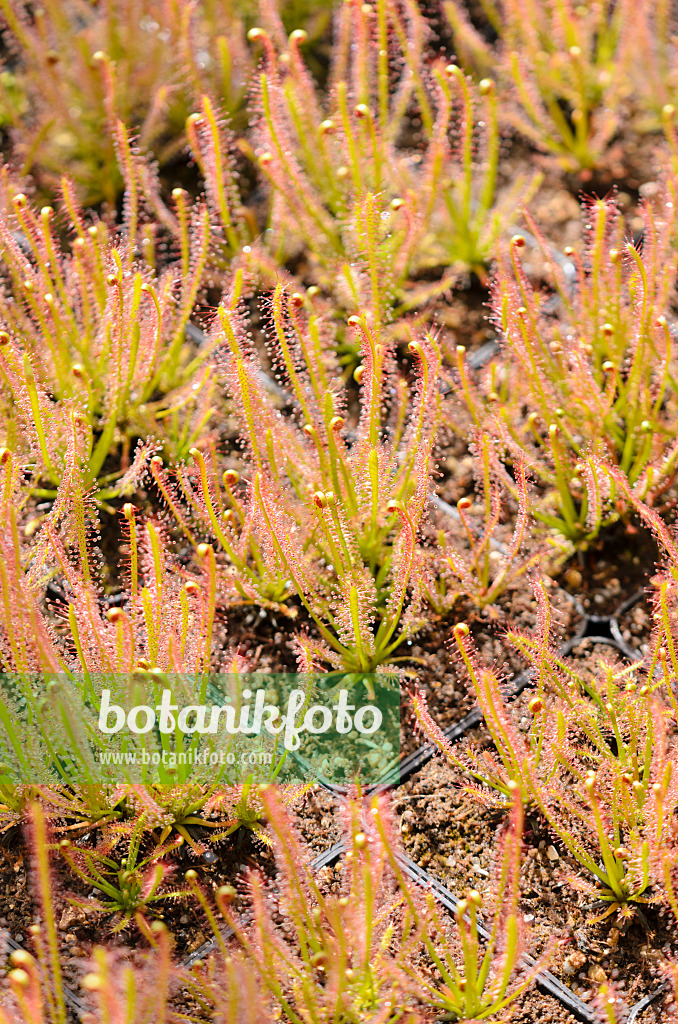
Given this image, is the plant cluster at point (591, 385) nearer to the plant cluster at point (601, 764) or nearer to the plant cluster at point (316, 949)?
the plant cluster at point (601, 764)

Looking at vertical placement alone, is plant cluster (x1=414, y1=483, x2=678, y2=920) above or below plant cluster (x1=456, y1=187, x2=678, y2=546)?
below

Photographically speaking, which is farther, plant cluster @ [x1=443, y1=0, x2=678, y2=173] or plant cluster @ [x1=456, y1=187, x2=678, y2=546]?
plant cluster @ [x1=443, y1=0, x2=678, y2=173]

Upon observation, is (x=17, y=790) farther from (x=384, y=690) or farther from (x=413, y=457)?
(x=413, y=457)

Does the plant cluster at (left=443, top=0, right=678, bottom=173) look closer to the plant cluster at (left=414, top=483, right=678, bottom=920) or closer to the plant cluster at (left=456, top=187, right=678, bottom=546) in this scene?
the plant cluster at (left=456, top=187, right=678, bottom=546)

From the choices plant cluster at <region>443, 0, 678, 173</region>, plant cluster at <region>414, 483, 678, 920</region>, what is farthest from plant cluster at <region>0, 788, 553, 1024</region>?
plant cluster at <region>443, 0, 678, 173</region>

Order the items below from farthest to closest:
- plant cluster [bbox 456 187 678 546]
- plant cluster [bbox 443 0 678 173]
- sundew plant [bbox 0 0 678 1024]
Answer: plant cluster [bbox 443 0 678 173]
plant cluster [bbox 456 187 678 546]
sundew plant [bbox 0 0 678 1024]

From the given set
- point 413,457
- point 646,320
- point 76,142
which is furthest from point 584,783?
point 76,142

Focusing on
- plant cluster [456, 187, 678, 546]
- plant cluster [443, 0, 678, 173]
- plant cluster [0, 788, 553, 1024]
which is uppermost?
plant cluster [443, 0, 678, 173]

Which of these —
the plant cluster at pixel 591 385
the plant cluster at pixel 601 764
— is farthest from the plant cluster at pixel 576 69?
the plant cluster at pixel 601 764

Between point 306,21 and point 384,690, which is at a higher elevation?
point 306,21

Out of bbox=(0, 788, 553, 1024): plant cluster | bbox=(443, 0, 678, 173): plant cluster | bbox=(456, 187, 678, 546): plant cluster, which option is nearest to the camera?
bbox=(0, 788, 553, 1024): plant cluster
